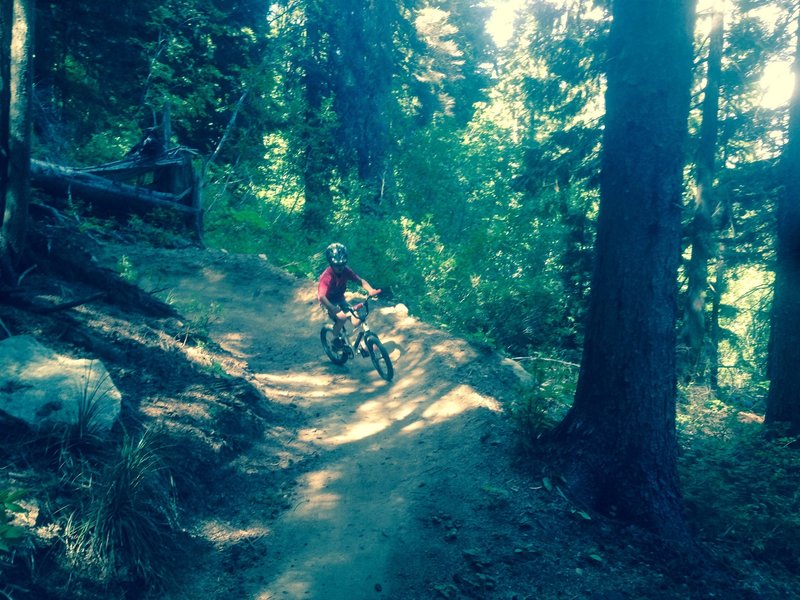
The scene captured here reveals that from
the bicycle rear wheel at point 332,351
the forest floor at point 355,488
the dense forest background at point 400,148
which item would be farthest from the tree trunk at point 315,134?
the forest floor at point 355,488

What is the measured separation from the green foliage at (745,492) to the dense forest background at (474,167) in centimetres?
3

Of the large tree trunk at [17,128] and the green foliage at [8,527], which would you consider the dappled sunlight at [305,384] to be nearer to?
the large tree trunk at [17,128]

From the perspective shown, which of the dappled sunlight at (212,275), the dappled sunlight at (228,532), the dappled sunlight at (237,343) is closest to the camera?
the dappled sunlight at (228,532)

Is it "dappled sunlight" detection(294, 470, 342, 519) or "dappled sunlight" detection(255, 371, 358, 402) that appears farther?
"dappled sunlight" detection(255, 371, 358, 402)

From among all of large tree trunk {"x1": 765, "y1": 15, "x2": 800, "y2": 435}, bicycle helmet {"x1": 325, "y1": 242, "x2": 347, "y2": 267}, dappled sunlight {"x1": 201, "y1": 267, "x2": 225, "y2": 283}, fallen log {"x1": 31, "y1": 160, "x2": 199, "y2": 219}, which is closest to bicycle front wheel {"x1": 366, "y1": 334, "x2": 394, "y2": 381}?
bicycle helmet {"x1": 325, "y1": 242, "x2": 347, "y2": 267}

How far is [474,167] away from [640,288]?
24.0 m

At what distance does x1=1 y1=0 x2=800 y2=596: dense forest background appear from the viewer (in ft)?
30.8

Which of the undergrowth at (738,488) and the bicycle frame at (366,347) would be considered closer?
the undergrowth at (738,488)

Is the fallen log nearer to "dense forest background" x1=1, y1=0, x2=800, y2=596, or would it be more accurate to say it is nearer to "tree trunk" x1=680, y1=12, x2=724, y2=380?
"dense forest background" x1=1, y1=0, x2=800, y2=596

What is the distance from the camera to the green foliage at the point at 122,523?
3973 mm

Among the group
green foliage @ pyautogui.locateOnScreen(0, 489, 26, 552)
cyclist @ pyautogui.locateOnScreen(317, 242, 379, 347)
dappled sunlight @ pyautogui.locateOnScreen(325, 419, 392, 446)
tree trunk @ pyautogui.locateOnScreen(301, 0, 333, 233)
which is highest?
tree trunk @ pyautogui.locateOnScreen(301, 0, 333, 233)

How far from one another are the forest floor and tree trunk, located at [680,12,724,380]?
600cm

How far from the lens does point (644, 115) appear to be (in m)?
5.52

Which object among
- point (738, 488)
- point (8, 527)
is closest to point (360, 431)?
point (738, 488)
